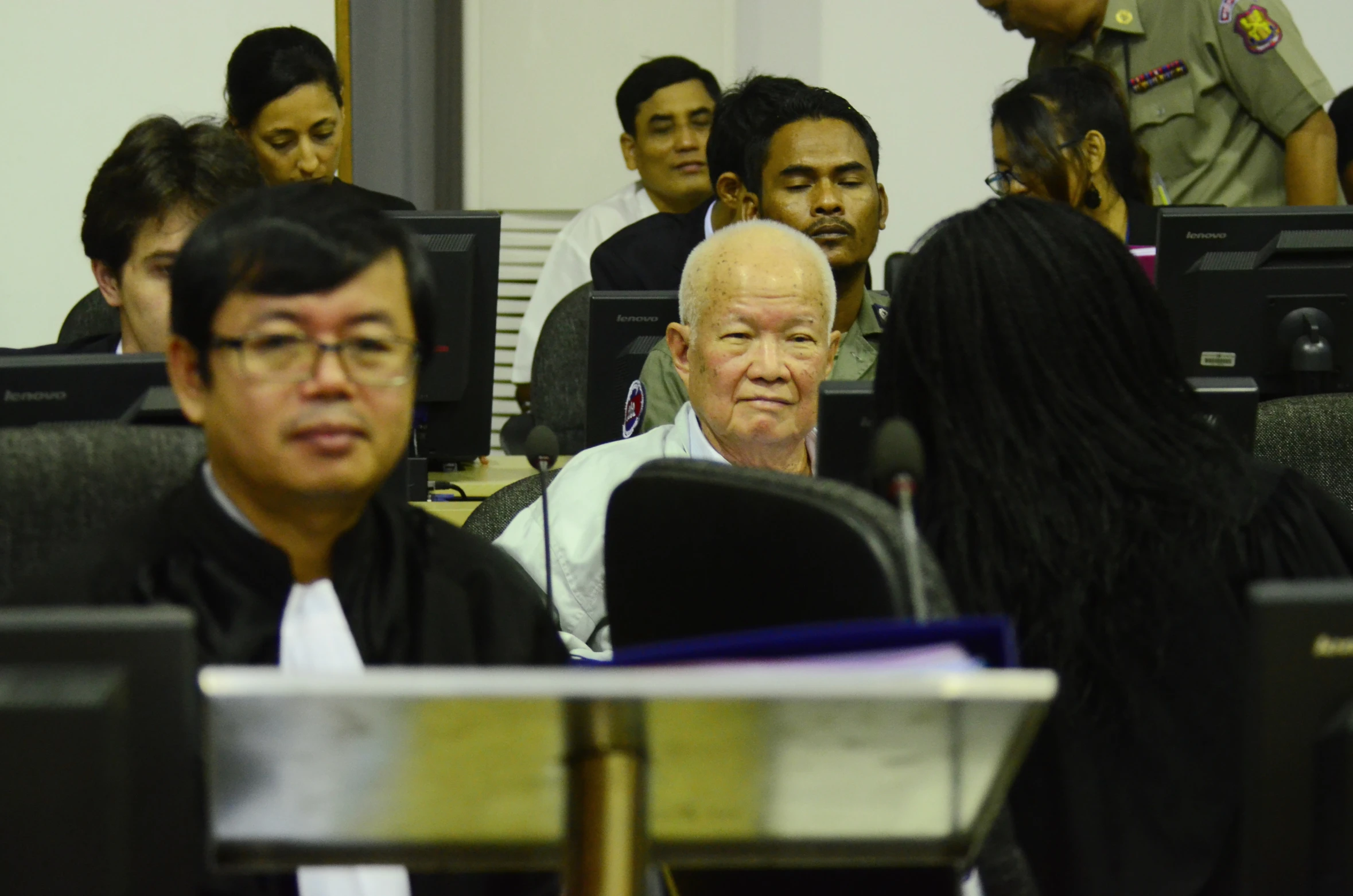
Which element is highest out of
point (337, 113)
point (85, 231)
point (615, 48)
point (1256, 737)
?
point (615, 48)

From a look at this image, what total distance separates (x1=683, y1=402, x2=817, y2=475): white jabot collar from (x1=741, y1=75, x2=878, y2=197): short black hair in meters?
0.92

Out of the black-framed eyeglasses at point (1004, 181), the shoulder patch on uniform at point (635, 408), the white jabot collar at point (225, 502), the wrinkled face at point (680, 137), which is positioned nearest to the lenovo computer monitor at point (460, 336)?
the shoulder patch on uniform at point (635, 408)

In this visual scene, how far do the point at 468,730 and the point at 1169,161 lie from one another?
11.6ft

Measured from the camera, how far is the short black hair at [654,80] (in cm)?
463

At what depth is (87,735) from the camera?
86 centimetres

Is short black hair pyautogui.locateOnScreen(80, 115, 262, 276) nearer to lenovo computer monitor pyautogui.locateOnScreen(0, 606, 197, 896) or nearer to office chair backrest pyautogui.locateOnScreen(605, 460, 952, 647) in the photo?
office chair backrest pyautogui.locateOnScreen(605, 460, 952, 647)

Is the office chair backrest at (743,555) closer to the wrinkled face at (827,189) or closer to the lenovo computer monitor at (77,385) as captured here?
the lenovo computer monitor at (77,385)

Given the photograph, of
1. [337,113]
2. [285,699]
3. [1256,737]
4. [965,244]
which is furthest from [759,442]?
[337,113]

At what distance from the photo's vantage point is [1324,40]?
5.07 meters

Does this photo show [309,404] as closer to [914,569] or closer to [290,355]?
[290,355]

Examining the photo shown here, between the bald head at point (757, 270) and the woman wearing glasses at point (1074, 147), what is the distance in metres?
1.07

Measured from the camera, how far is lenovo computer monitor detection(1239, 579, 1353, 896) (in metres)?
0.92

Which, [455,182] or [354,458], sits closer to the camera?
[354,458]

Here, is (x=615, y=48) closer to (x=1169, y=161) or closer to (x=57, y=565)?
(x=1169, y=161)
